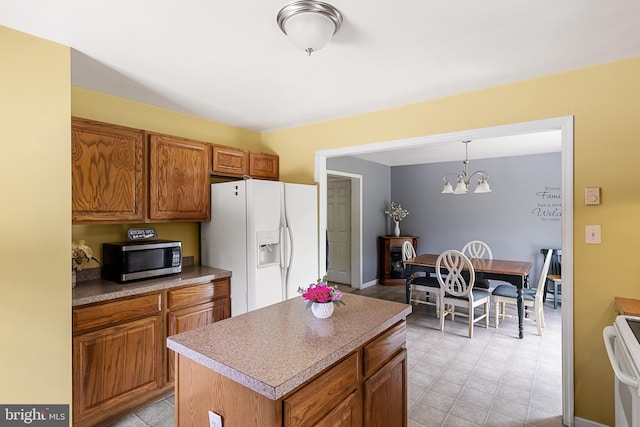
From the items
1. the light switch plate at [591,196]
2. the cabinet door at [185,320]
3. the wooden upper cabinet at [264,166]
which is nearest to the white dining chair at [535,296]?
the light switch plate at [591,196]

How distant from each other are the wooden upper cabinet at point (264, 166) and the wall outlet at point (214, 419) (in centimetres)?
251

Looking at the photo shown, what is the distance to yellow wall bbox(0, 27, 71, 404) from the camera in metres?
1.64

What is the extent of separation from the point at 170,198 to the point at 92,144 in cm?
67

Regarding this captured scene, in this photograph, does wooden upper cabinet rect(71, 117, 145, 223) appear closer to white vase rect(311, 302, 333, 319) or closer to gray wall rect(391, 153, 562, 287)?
white vase rect(311, 302, 333, 319)

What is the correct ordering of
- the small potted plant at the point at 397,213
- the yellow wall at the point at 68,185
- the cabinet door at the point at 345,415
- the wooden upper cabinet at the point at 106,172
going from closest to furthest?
the cabinet door at the point at 345,415, the yellow wall at the point at 68,185, the wooden upper cabinet at the point at 106,172, the small potted plant at the point at 397,213

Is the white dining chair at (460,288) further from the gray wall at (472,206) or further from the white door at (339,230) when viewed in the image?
the white door at (339,230)

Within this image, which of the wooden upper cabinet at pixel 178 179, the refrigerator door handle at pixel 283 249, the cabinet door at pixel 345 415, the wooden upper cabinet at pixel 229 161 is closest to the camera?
the cabinet door at pixel 345 415

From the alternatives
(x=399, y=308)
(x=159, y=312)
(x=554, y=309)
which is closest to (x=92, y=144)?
(x=159, y=312)

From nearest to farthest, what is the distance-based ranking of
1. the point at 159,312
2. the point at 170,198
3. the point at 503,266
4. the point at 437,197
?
the point at 159,312
the point at 170,198
the point at 503,266
the point at 437,197

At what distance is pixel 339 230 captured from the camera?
19.8 feet

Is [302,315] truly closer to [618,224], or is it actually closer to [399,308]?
[399,308]

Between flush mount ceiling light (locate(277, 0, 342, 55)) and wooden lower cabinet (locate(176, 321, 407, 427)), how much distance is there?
1486 mm

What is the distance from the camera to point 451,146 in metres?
4.68

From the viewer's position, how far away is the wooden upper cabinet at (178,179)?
260 centimetres
